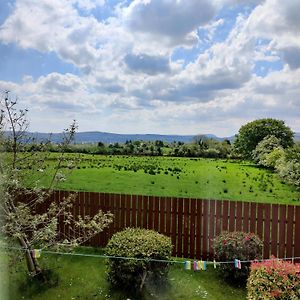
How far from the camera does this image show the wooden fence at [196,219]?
175 inches

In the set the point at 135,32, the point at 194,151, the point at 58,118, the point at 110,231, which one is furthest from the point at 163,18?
the point at 110,231

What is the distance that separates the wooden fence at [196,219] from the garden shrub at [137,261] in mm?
982

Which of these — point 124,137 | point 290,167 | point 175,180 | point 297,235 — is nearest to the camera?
point 297,235

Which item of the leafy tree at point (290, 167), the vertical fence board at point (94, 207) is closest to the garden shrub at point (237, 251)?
the vertical fence board at point (94, 207)

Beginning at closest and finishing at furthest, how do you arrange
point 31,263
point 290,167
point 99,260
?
point 31,263, point 99,260, point 290,167

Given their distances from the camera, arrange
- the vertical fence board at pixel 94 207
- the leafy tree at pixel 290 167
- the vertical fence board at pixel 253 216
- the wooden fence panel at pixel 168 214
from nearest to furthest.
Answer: the vertical fence board at pixel 253 216, the wooden fence panel at pixel 168 214, the vertical fence board at pixel 94 207, the leafy tree at pixel 290 167

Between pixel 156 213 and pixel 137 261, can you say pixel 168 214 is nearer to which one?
pixel 156 213

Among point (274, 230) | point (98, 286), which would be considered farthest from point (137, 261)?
point (274, 230)

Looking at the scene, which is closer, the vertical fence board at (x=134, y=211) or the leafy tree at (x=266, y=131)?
Result: the vertical fence board at (x=134, y=211)

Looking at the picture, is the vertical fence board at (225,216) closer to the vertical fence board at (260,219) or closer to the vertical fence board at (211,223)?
the vertical fence board at (211,223)

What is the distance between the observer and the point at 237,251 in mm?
3953

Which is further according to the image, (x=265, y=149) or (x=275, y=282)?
(x=265, y=149)

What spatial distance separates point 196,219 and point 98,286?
62.5 inches

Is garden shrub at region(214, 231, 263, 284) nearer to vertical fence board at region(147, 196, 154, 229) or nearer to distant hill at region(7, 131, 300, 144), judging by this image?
vertical fence board at region(147, 196, 154, 229)
